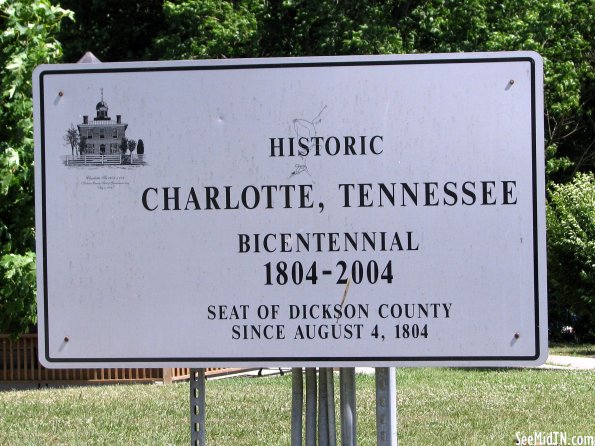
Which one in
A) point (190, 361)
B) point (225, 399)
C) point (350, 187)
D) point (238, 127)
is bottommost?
point (225, 399)

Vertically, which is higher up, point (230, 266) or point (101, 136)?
point (101, 136)

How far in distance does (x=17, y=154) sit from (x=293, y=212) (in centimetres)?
293

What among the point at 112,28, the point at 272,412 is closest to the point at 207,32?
the point at 112,28

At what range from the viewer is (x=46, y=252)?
10.7 feet

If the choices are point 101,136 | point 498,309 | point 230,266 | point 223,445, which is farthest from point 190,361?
point 223,445

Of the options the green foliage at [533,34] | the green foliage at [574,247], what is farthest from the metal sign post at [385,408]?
the green foliage at [533,34]

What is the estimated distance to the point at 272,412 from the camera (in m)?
10.6

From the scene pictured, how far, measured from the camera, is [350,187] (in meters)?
3.17

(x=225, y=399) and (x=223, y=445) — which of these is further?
(x=225, y=399)

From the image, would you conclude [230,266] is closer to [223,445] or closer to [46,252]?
[46,252]

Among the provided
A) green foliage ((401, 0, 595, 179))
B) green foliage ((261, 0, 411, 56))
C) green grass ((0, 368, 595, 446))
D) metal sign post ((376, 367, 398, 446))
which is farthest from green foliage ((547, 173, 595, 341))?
metal sign post ((376, 367, 398, 446))

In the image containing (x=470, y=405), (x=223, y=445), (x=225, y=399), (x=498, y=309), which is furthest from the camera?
(x=225, y=399)

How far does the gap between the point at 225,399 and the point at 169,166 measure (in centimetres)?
892

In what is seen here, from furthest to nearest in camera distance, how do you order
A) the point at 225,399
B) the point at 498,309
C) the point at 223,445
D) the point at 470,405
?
the point at 225,399 → the point at 470,405 → the point at 223,445 → the point at 498,309
